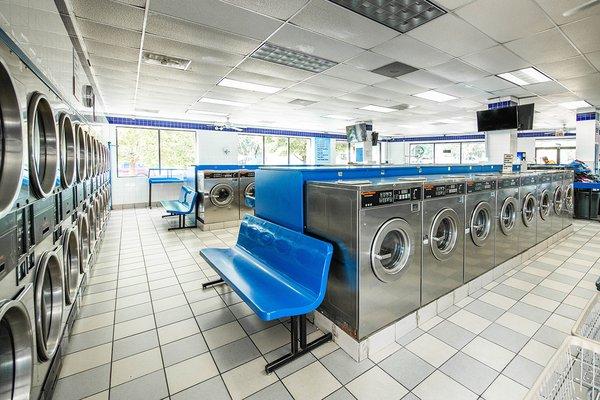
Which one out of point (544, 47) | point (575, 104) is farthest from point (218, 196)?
point (575, 104)

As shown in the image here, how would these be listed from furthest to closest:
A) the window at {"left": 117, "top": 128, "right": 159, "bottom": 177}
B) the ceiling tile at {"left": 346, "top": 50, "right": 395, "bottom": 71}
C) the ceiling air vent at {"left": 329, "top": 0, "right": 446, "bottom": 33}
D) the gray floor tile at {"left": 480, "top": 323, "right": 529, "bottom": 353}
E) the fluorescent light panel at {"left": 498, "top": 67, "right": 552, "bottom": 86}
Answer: the window at {"left": 117, "top": 128, "right": 159, "bottom": 177}, the fluorescent light panel at {"left": 498, "top": 67, "right": 552, "bottom": 86}, the ceiling tile at {"left": 346, "top": 50, "right": 395, "bottom": 71}, the ceiling air vent at {"left": 329, "top": 0, "right": 446, "bottom": 33}, the gray floor tile at {"left": 480, "top": 323, "right": 529, "bottom": 353}

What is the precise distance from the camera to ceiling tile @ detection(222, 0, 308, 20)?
3.08 meters

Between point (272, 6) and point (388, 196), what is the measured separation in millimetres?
2411

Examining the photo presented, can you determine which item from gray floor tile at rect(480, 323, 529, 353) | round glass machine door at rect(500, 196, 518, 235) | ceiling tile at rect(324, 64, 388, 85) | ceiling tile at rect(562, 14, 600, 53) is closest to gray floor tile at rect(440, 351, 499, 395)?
gray floor tile at rect(480, 323, 529, 353)

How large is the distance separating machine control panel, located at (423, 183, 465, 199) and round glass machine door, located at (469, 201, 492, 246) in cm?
42

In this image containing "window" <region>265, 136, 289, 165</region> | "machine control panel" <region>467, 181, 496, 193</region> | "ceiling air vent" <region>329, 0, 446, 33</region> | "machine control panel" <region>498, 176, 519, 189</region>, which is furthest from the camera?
"window" <region>265, 136, 289, 165</region>

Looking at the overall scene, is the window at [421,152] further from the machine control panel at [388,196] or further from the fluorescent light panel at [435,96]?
the machine control panel at [388,196]

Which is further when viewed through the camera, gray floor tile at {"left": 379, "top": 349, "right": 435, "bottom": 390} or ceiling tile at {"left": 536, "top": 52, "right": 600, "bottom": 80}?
ceiling tile at {"left": 536, "top": 52, "right": 600, "bottom": 80}

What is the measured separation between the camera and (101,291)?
3482 mm

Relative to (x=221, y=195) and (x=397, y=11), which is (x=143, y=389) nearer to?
(x=397, y=11)

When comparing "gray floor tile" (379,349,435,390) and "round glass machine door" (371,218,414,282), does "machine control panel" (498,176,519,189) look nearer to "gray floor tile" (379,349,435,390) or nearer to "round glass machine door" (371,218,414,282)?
"round glass machine door" (371,218,414,282)

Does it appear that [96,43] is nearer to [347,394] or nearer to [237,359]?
[237,359]

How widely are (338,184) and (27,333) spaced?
1988mm

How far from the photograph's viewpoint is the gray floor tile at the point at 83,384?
6.27 ft
